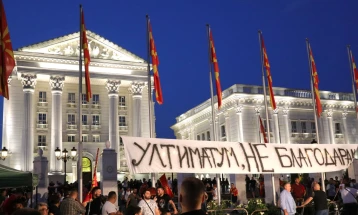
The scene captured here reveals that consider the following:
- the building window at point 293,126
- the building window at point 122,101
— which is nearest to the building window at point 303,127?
the building window at point 293,126

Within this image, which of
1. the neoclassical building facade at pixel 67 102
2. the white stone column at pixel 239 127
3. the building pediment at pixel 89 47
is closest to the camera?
the neoclassical building facade at pixel 67 102

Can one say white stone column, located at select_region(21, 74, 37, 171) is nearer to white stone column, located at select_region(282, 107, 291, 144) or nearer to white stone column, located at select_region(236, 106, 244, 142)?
A: white stone column, located at select_region(236, 106, 244, 142)

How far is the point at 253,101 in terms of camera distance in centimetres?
5159

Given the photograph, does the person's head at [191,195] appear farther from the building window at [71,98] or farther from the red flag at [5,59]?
the building window at [71,98]

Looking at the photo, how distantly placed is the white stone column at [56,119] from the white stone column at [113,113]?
5.01 m

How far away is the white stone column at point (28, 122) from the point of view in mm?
41438

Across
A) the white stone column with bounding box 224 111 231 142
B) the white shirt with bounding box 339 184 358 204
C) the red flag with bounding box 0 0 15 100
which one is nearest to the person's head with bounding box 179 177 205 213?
the red flag with bounding box 0 0 15 100

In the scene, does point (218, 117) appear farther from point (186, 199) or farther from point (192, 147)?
point (186, 199)

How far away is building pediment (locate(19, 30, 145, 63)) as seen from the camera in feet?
146

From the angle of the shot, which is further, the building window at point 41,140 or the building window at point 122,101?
the building window at point 122,101

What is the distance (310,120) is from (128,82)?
23796 millimetres

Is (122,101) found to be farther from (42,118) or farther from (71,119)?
(42,118)

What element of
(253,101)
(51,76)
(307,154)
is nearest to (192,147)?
(307,154)

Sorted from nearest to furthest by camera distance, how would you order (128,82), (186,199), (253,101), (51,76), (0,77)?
1. (186,199)
2. (0,77)
3. (51,76)
4. (128,82)
5. (253,101)
